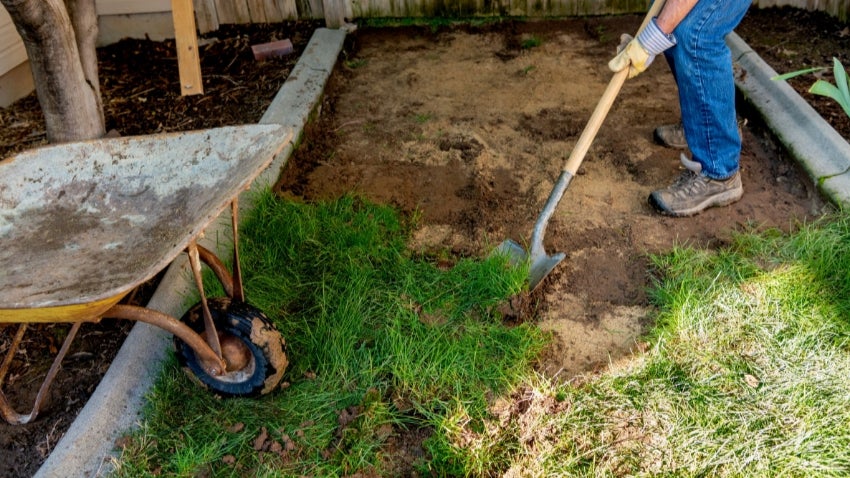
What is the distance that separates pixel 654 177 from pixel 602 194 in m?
0.34

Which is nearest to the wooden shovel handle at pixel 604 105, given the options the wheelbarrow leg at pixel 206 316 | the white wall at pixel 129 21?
the wheelbarrow leg at pixel 206 316

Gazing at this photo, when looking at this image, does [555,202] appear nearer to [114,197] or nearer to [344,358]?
[344,358]

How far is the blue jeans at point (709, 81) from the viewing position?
2818 mm

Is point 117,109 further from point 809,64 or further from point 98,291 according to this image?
point 809,64

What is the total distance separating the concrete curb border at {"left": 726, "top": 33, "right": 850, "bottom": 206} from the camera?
3104 millimetres

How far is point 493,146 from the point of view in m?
3.80

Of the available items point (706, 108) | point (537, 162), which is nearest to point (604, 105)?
point (706, 108)

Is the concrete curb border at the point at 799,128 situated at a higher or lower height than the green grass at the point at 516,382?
higher

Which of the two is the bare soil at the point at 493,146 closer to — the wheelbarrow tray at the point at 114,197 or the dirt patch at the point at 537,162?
the dirt patch at the point at 537,162

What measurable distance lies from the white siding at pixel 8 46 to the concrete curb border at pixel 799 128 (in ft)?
14.7

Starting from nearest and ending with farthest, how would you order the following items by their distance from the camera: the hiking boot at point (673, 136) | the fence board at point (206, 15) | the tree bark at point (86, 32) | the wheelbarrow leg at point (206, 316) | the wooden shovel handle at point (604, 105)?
1. the wheelbarrow leg at point (206, 316)
2. the wooden shovel handle at point (604, 105)
3. the tree bark at point (86, 32)
4. the hiking boot at point (673, 136)
5. the fence board at point (206, 15)

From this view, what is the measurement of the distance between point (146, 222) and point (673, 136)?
275cm

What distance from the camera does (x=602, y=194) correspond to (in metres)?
3.38

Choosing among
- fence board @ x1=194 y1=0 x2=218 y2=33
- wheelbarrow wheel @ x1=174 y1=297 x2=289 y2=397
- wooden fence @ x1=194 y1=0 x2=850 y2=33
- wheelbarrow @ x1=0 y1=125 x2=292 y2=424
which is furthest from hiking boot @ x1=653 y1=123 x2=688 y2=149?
fence board @ x1=194 y1=0 x2=218 y2=33
